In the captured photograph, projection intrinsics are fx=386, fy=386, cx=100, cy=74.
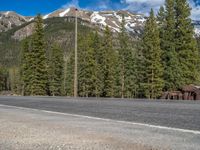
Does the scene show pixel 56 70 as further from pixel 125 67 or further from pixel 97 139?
pixel 97 139

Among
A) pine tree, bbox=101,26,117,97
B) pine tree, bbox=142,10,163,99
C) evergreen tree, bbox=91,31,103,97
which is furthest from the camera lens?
evergreen tree, bbox=91,31,103,97

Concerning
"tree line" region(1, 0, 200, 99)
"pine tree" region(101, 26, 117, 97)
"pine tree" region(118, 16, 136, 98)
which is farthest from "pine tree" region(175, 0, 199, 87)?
"pine tree" region(101, 26, 117, 97)

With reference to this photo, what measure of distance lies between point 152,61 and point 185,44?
201 inches

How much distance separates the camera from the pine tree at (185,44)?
48.5 metres

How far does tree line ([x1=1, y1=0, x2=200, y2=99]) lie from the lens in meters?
49.5

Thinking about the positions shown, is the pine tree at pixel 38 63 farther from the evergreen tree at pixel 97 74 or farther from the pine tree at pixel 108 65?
the pine tree at pixel 108 65

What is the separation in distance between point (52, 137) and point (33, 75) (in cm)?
5935

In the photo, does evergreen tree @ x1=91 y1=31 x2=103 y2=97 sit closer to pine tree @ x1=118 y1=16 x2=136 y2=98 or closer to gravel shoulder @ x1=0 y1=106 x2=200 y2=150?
pine tree @ x1=118 y1=16 x2=136 y2=98

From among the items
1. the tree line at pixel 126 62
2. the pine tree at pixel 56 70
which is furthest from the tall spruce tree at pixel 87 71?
the pine tree at pixel 56 70

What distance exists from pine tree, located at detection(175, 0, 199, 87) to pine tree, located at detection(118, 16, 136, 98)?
17.0m

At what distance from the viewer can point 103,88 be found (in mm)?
68375

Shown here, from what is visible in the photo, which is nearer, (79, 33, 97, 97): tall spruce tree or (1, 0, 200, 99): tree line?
(1, 0, 200, 99): tree line

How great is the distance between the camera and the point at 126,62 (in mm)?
68438

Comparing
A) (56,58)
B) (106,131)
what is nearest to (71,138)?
(106,131)
